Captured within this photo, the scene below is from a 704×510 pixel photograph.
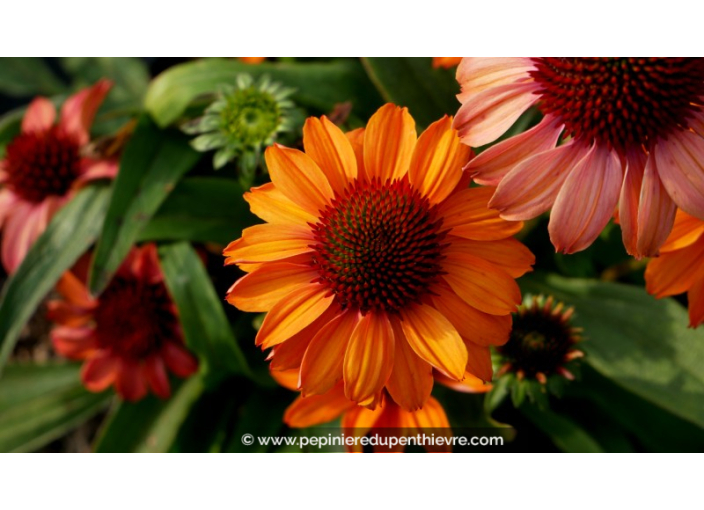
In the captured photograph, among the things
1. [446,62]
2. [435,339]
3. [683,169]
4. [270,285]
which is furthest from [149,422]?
[683,169]

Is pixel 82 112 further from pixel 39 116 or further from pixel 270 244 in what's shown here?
pixel 270 244

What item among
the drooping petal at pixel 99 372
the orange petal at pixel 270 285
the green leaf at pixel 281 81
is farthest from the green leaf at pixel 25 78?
the orange petal at pixel 270 285

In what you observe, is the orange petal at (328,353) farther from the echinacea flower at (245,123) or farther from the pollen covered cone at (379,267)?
the echinacea flower at (245,123)

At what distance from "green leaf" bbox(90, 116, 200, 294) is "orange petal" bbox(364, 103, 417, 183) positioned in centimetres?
34

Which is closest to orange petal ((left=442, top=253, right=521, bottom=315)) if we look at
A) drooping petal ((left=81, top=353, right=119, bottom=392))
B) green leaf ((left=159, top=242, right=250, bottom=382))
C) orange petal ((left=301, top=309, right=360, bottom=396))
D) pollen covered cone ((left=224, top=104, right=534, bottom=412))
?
pollen covered cone ((left=224, top=104, right=534, bottom=412))

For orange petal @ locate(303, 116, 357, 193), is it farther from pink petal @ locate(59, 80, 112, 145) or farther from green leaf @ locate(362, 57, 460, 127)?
pink petal @ locate(59, 80, 112, 145)

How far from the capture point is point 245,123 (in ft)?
2.76

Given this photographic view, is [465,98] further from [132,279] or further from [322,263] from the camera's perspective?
[132,279]

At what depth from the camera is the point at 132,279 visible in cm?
106

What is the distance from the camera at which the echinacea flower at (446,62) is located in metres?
0.88

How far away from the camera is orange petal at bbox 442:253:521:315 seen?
0.74 meters

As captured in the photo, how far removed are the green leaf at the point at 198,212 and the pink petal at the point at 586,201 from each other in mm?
469

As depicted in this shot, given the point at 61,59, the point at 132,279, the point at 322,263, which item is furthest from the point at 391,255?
the point at 61,59

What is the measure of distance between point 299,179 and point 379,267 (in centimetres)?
14
